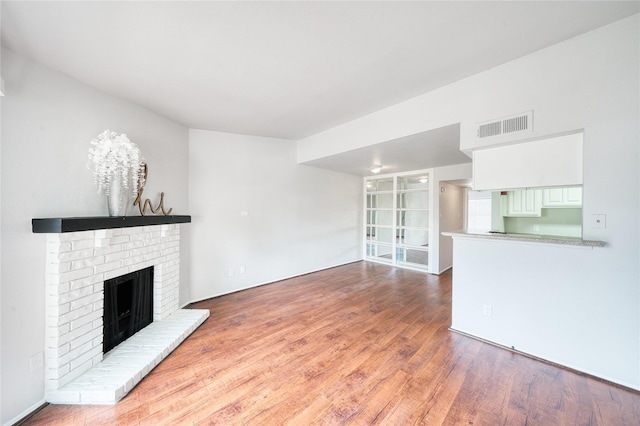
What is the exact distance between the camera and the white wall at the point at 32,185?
1.61 metres

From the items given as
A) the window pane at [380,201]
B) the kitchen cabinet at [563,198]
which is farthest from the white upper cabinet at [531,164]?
the window pane at [380,201]

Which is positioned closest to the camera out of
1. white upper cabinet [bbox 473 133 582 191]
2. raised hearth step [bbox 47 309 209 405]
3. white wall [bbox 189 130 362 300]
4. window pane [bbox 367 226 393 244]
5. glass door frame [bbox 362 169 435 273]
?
raised hearth step [bbox 47 309 209 405]

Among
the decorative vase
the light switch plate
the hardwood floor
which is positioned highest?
the decorative vase

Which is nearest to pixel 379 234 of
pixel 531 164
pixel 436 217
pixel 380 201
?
pixel 380 201

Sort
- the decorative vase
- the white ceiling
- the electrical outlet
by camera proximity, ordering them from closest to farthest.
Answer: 1. the white ceiling
2. the decorative vase
3. the electrical outlet

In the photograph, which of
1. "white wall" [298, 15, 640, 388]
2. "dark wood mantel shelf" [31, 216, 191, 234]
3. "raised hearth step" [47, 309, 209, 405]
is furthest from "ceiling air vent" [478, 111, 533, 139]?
"raised hearth step" [47, 309, 209, 405]

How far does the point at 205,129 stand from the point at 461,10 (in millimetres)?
3460

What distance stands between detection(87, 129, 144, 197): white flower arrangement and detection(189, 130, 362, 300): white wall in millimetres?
1269

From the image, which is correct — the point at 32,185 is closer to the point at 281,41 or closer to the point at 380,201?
the point at 281,41

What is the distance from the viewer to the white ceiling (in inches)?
60.3

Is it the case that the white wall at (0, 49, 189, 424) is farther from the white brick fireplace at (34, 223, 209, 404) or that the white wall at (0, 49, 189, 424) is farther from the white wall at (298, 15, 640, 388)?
the white wall at (298, 15, 640, 388)

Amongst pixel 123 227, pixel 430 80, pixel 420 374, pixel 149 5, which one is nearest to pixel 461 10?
pixel 430 80

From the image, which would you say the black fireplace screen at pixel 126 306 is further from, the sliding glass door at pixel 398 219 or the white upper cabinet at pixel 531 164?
the sliding glass door at pixel 398 219

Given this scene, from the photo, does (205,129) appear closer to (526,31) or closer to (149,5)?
(149,5)
